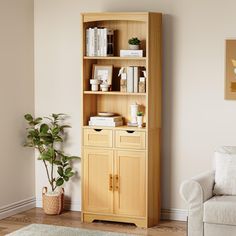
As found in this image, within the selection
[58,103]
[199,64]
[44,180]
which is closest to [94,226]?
[44,180]

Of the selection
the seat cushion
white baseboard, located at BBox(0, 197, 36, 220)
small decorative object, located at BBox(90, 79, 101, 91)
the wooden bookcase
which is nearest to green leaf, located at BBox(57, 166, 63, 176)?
the wooden bookcase

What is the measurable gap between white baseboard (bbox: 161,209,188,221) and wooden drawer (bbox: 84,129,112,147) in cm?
89

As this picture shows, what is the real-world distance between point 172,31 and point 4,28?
1.66 m

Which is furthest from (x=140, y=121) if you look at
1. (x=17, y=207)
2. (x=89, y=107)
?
(x=17, y=207)

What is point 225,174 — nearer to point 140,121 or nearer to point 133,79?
point 140,121

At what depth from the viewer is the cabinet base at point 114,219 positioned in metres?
5.77

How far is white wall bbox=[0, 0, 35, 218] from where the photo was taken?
19.8 ft

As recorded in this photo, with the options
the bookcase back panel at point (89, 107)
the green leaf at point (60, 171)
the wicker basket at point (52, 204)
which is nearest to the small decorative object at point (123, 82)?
the bookcase back panel at point (89, 107)

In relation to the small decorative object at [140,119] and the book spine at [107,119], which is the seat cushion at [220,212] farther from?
the book spine at [107,119]

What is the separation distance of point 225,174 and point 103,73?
5.42 ft

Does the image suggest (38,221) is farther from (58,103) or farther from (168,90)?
(168,90)

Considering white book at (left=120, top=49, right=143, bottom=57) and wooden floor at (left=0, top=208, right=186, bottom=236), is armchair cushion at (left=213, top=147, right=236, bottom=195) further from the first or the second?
white book at (left=120, top=49, right=143, bottom=57)

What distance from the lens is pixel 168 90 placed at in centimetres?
593

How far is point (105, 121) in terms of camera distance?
232 inches
